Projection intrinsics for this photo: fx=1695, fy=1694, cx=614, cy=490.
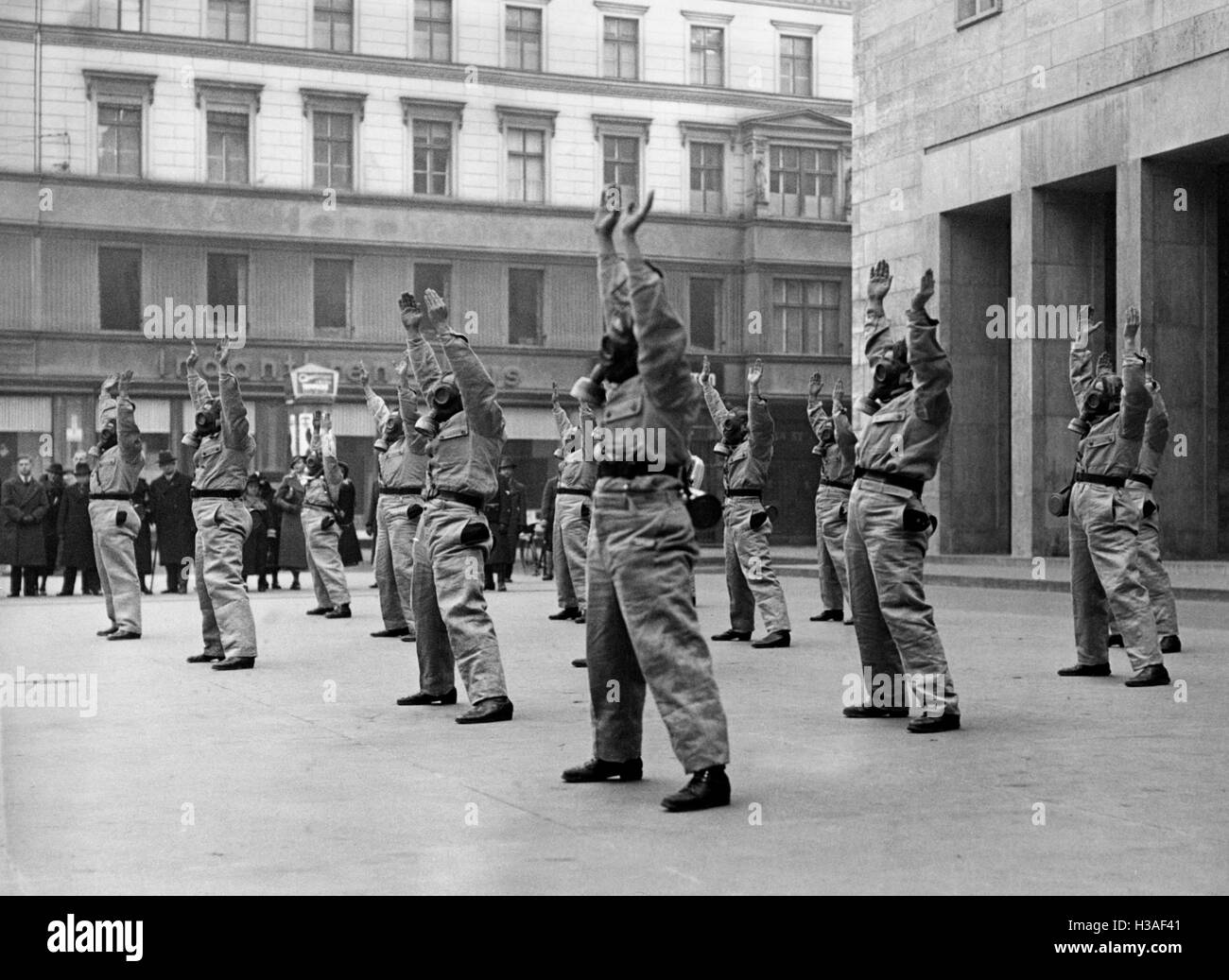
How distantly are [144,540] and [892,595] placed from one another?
17597 mm

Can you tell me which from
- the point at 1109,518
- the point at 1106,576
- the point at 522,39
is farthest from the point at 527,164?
the point at 1106,576

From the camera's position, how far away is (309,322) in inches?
1702

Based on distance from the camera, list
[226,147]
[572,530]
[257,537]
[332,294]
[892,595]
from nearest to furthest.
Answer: [892,595] < [572,530] < [257,537] < [226,147] < [332,294]

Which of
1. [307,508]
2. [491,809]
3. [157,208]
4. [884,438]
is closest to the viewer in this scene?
[491,809]

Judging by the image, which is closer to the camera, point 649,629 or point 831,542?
point 649,629

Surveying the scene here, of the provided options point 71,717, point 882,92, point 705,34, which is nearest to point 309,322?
point 705,34

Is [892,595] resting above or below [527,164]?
below

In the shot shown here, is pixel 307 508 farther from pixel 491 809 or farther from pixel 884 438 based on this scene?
pixel 491 809

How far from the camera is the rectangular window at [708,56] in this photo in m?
47.4

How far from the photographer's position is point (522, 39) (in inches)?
1795

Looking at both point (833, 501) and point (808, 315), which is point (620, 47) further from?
point (833, 501)

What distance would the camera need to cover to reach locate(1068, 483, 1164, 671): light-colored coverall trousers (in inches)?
446
